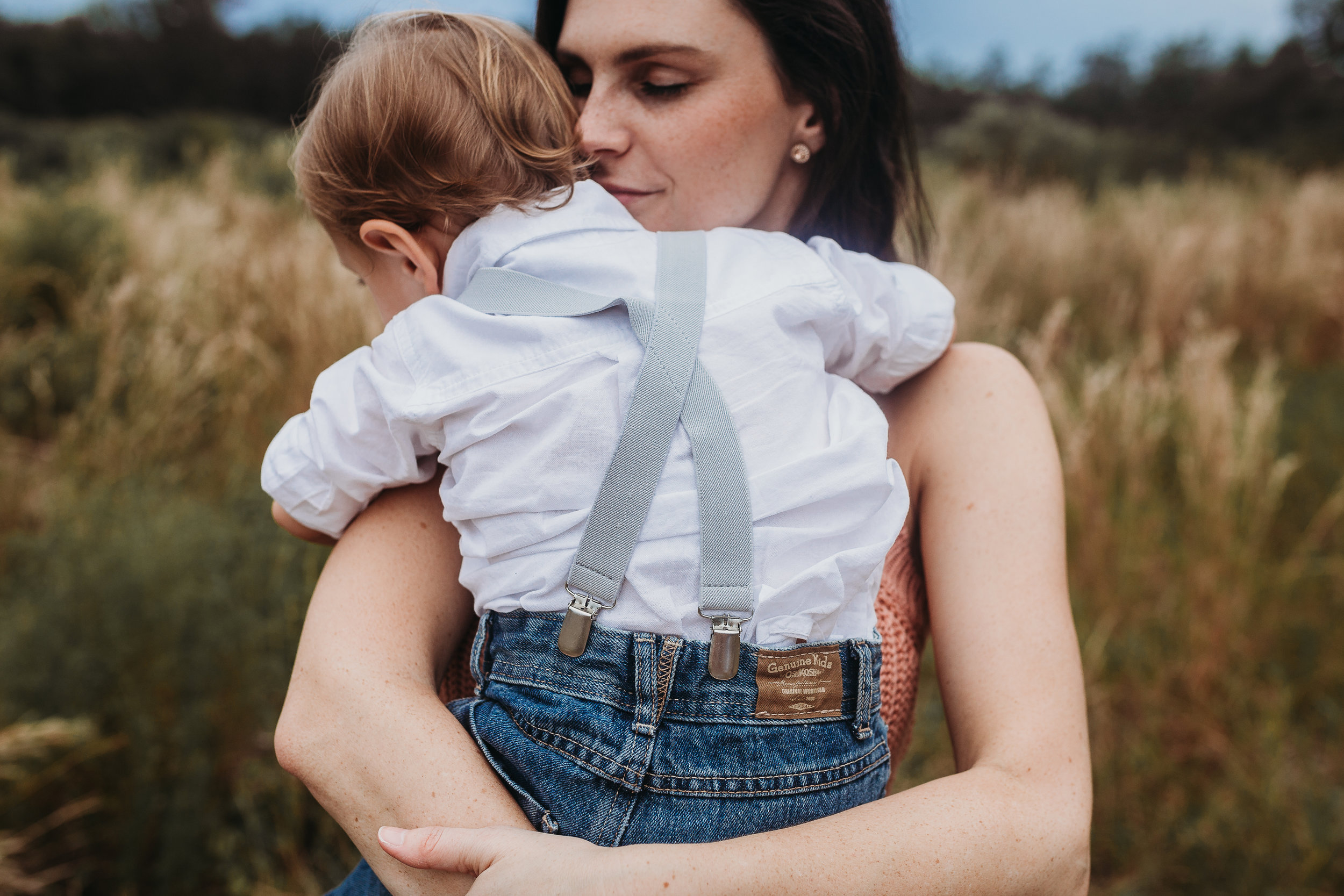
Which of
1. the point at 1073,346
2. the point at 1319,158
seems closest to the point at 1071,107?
the point at 1319,158

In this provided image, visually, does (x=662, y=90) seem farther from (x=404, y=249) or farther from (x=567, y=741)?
(x=567, y=741)

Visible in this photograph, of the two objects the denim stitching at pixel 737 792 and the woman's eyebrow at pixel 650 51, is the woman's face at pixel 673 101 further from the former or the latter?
the denim stitching at pixel 737 792

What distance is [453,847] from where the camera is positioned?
98cm

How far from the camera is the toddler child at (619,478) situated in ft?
3.49

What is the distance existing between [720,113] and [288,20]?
1150 inches

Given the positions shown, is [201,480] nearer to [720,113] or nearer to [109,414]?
[109,414]

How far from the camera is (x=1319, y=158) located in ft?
43.6

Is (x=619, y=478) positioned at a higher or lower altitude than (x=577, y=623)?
higher

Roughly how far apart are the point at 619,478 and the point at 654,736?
303 millimetres

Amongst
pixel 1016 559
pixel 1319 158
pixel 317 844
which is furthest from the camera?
pixel 1319 158

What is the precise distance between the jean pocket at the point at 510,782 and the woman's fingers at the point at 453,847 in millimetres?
68

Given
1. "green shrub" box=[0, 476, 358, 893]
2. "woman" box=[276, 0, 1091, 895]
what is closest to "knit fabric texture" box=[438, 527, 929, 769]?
"woman" box=[276, 0, 1091, 895]

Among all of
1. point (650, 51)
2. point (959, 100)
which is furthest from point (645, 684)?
point (959, 100)

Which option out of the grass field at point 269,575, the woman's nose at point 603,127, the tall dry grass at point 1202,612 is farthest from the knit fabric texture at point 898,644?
the tall dry grass at point 1202,612
